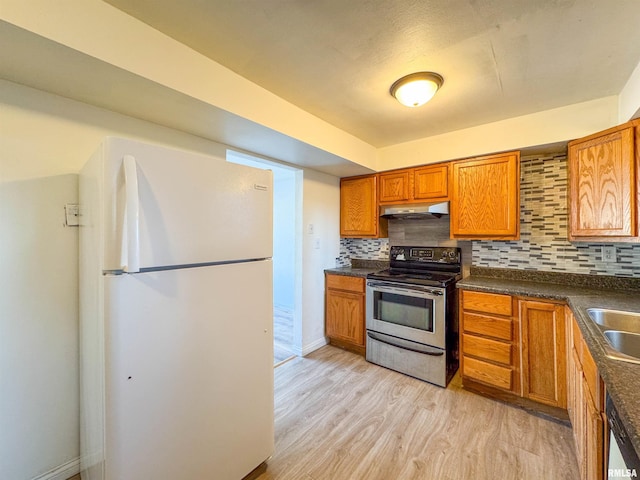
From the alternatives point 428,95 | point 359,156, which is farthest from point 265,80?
point 359,156

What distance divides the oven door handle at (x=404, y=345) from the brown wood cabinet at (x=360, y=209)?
1.06 meters

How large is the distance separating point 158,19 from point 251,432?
204cm

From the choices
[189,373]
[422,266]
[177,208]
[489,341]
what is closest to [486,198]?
[422,266]

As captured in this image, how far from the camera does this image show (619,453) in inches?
32.3

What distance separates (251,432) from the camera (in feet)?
4.64

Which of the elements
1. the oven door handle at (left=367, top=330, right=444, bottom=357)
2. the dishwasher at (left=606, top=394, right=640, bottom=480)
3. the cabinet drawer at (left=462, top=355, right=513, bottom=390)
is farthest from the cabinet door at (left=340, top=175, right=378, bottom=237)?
the dishwasher at (left=606, top=394, right=640, bottom=480)

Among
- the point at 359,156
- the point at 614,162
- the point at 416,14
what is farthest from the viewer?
the point at 359,156

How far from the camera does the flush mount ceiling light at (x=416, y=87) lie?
1.66m

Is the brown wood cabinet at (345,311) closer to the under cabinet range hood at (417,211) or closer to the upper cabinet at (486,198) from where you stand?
the under cabinet range hood at (417,211)

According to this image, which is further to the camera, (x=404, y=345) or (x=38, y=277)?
(x=404, y=345)

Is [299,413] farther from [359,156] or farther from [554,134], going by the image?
[554,134]

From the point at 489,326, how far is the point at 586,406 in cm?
91

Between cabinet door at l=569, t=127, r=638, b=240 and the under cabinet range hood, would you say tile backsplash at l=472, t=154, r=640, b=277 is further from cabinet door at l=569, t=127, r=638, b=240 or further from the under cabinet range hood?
the under cabinet range hood

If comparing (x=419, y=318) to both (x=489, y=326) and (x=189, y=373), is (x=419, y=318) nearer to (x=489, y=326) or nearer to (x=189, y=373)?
(x=489, y=326)
